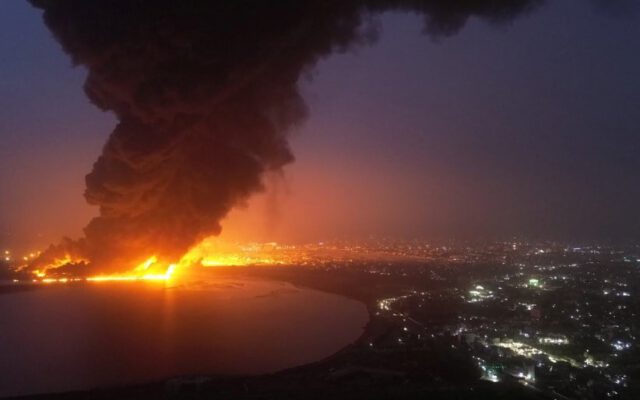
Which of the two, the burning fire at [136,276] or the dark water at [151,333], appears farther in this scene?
the burning fire at [136,276]

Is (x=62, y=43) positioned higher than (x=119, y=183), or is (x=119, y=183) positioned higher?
(x=62, y=43)

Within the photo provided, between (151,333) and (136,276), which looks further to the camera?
(136,276)

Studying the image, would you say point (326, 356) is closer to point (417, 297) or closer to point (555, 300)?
point (417, 297)

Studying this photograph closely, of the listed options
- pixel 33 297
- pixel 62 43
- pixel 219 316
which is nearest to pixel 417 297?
pixel 219 316

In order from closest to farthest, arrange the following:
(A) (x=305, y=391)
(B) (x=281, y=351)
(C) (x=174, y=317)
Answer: (A) (x=305, y=391) < (B) (x=281, y=351) < (C) (x=174, y=317)

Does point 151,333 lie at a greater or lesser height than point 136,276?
lesser

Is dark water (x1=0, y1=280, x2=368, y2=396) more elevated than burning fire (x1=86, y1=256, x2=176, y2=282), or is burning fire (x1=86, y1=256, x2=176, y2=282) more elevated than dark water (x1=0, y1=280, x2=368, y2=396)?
burning fire (x1=86, y1=256, x2=176, y2=282)

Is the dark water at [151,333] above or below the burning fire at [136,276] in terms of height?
below

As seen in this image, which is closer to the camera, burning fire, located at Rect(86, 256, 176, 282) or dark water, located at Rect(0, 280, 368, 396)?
dark water, located at Rect(0, 280, 368, 396)
